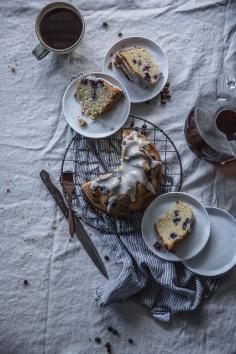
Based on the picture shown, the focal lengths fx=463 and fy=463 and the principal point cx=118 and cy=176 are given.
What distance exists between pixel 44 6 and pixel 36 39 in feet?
0.42

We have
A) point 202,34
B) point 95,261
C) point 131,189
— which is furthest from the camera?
point 202,34

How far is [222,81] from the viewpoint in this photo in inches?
63.2

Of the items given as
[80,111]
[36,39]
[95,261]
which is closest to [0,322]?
[95,261]

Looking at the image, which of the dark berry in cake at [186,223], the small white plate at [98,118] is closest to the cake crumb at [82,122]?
the small white plate at [98,118]

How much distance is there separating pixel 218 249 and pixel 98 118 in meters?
0.62

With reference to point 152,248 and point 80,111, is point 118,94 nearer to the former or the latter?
point 80,111

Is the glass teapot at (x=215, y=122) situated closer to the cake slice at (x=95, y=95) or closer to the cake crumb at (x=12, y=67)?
the cake slice at (x=95, y=95)

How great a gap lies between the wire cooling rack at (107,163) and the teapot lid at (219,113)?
15 cm

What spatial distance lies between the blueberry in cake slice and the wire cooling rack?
14cm

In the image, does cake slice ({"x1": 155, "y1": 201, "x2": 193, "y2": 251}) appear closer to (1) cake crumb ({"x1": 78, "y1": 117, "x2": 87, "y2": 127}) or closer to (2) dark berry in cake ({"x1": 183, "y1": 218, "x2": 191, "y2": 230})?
(2) dark berry in cake ({"x1": 183, "y1": 218, "x2": 191, "y2": 230})

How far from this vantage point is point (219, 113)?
157cm

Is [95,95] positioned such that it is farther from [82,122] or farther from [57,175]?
[57,175]

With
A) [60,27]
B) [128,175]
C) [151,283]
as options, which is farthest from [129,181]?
[60,27]

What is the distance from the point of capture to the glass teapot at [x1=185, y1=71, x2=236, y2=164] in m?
1.55
